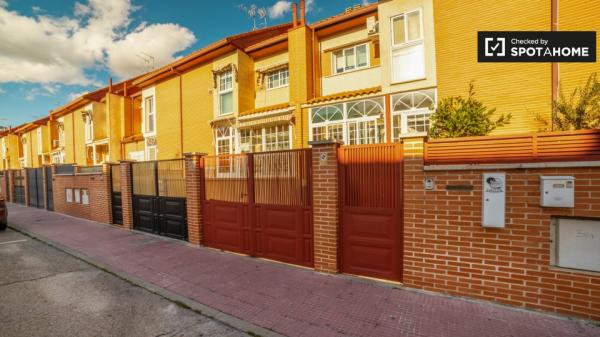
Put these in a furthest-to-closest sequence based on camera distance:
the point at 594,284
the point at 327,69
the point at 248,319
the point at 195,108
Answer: the point at 195,108 < the point at 327,69 < the point at 248,319 < the point at 594,284

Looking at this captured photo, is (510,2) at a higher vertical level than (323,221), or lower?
higher

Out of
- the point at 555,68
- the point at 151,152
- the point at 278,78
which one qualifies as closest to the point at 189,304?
the point at 555,68

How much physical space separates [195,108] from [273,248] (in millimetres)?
11250

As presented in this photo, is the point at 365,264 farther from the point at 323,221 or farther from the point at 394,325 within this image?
the point at 394,325

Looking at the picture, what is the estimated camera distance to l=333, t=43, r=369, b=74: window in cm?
1077

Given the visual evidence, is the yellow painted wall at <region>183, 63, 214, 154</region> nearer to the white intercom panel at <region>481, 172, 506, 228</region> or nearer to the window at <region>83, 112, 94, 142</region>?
the window at <region>83, 112, 94, 142</region>

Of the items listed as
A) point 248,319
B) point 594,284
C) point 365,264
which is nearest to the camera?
point 594,284

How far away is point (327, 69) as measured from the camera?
11.6 meters

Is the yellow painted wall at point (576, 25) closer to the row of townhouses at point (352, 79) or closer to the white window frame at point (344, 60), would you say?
the row of townhouses at point (352, 79)

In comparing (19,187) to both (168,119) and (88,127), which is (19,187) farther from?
(168,119)

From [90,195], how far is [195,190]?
7.86 metres

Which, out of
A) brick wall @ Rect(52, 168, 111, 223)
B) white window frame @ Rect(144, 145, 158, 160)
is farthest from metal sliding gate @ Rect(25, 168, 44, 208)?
white window frame @ Rect(144, 145, 158, 160)

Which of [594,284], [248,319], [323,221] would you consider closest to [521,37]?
[594,284]

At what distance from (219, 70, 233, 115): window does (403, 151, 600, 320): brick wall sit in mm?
10746
